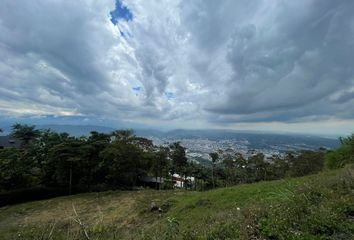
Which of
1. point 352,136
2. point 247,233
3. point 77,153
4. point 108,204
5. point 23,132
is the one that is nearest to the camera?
point 247,233

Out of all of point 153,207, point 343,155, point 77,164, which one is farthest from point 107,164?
point 343,155

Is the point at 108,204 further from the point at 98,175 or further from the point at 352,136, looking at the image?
the point at 352,136

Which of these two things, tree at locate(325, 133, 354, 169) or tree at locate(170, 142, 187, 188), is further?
tree at locate(170, 142, 187, 188)

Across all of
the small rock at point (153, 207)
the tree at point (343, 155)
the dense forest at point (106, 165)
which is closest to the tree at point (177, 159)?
the dense forest at point (106, 165)

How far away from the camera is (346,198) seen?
226 inches

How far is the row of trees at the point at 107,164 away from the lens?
34.6m

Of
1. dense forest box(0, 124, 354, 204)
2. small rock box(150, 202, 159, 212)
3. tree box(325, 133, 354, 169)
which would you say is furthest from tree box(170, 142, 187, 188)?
tree box(325, 133, 354, 169)

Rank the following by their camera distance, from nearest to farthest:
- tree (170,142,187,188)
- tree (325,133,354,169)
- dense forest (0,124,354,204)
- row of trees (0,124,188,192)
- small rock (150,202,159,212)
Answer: tree (325,133,354,169) → small rock (150,202,159,212) → row of trees (0,124,188,192) → dense forest (0,124,354,204) → tree (170,142,187,188)

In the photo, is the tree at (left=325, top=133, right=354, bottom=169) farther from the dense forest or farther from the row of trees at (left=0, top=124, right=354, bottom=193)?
the row of trees at (left=0, top=124, right=354, bottom=193)

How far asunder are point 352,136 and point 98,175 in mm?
32134

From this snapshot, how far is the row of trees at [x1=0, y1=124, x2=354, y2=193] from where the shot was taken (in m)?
34.6

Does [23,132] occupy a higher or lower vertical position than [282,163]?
higher

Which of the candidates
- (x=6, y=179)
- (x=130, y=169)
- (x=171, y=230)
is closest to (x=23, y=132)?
(x=6, y=179)

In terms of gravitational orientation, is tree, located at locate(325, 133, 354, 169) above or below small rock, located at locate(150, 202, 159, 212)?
above
